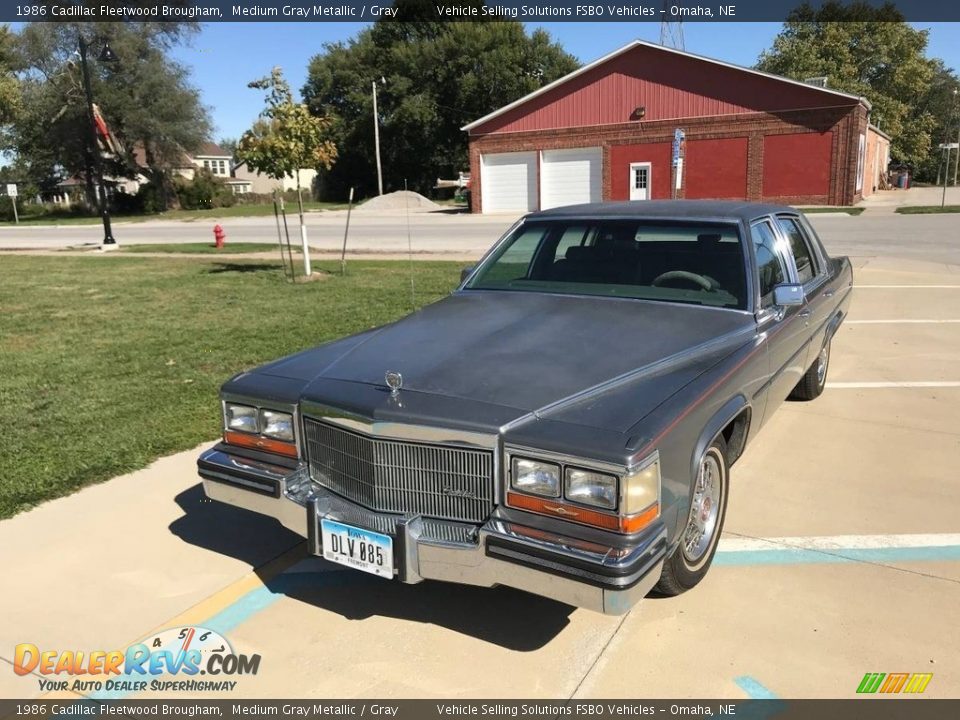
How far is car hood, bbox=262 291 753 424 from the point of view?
119 inches

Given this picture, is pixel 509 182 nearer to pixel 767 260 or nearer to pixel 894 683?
pixel 767 260

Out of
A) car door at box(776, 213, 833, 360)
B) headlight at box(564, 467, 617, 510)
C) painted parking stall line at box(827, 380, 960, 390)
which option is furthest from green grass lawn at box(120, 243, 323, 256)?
headlight at box(564, 467, 617, 510)

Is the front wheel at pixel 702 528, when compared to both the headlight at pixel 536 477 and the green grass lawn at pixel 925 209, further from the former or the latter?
the green grass lawn at pixel 925 209

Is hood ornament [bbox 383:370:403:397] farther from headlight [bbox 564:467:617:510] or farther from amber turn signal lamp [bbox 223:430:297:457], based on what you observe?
headlight [bbox 564:467:617:510]

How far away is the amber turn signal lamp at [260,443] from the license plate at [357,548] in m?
0.41

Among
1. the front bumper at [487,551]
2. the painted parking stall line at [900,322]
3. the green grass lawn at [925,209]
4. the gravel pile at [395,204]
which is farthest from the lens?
→ the gravel pile at [395,204]

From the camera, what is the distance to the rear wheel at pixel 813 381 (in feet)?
19.2

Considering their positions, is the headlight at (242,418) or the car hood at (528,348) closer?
the car hood at (528,348)

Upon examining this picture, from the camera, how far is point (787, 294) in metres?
4.07

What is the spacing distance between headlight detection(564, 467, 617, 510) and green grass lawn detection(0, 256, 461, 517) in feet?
10.7

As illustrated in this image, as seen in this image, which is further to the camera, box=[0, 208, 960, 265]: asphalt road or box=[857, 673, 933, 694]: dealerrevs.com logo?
box=[0, 208, 960, 265]: asphalt road

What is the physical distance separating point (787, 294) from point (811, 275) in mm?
1545

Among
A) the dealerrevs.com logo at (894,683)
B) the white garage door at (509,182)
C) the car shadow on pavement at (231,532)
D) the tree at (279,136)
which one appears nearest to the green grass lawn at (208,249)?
the tree at (279,136)

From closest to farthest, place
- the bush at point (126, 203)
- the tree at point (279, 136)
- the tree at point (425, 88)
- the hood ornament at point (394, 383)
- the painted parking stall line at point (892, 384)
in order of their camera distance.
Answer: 1. the hood ornament at point (394, 383)
2. the painted parking stall line at point (892, 384)
3. the tree at point (279, 136)
4. the bush at point (126, 203)
5. the tree at point (425, 88)
